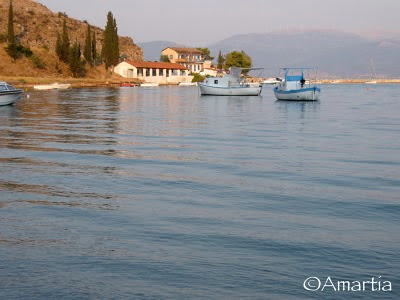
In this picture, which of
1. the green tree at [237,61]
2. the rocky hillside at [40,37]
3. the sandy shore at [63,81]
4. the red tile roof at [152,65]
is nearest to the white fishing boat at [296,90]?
the sandy shore at [63,81]

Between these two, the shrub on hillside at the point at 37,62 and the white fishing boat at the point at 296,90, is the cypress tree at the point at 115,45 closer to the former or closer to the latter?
the shrub on hillside at the point at 37,62

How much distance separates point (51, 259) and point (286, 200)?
21.4ft

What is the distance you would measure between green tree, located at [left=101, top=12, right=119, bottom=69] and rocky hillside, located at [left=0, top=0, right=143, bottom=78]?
12.2 ft

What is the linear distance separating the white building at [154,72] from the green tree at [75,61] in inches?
910

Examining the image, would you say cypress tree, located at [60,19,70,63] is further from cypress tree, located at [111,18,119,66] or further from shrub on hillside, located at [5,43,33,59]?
cypress tree, located at [111,18,119,66]

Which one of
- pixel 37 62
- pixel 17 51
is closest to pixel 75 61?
pixel 37 62

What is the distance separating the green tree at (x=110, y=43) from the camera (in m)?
120

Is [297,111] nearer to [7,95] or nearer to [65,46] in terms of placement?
[7,95]

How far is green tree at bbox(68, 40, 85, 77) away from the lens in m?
110

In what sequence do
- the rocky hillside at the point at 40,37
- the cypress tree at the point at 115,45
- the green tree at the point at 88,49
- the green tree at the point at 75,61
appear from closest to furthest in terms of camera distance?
the rocky hillside at the point at 40,37, the green tree at the point at 75,61, the green tree at the point at 88,49, the cypress tree at the point at 115,45

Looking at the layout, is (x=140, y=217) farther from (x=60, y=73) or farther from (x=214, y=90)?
(x=60, y=73)

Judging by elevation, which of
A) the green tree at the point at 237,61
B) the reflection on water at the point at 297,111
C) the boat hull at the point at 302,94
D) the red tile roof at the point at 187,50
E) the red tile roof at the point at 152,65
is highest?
the red tile roof at the point at 187,50

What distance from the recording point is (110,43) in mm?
123188

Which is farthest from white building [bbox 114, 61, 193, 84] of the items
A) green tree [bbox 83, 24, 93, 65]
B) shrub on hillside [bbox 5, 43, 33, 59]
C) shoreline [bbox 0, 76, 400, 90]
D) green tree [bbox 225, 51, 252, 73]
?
shrub on hillside [bbox 5, 43, 33, 59]
